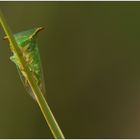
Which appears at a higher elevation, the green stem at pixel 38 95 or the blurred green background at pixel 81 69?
the green stem at pixel 38 95

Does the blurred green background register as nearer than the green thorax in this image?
No

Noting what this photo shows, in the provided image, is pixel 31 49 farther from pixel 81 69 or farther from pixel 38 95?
pixel 81 69

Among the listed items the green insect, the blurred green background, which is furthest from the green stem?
the blurred green background

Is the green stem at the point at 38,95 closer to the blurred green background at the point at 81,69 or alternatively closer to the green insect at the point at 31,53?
the green insect at the point at 31,53

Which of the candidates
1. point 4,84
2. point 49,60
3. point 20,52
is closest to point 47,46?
point 49,60

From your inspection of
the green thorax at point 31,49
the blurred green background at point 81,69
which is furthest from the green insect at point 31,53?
the blurred green background at point 81,69

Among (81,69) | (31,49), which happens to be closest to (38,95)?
(31,49)

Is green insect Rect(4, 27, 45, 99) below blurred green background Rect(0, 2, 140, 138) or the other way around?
the other way around

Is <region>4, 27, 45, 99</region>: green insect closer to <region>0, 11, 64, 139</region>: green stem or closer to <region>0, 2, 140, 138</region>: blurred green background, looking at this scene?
<region>0, 11, 64, 139</region>: green stem
